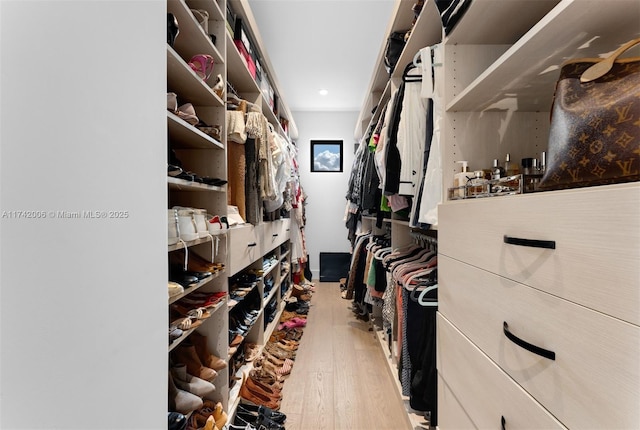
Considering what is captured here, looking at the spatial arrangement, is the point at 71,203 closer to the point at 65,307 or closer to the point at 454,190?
the point at 65,307

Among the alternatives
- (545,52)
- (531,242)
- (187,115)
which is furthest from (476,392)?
(187,115)

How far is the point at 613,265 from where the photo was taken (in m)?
0.39

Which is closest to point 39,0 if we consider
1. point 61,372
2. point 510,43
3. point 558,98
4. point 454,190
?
point 61,372

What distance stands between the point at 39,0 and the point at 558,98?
103 cm

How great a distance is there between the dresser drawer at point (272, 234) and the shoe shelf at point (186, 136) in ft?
2.73

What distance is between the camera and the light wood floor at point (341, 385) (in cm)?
149

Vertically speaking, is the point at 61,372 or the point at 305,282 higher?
the point at 61,372

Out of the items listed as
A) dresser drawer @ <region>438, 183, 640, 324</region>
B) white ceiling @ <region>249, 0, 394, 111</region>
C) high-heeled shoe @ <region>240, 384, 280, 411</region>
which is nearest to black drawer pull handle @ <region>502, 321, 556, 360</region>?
dresser drawer @ <region>438, 183, 640, 324</region>

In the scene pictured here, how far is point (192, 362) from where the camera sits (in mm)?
1183

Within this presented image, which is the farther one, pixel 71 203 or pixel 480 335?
pixel 480 335

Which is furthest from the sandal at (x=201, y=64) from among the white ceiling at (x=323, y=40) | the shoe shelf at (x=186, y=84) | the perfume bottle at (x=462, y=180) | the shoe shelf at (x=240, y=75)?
the white ceiling at (x=323, y=40)

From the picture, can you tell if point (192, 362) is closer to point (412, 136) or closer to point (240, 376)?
point (240, 376)

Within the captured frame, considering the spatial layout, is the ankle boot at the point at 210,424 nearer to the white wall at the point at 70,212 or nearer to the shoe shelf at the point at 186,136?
the white wall at the point at 70,212

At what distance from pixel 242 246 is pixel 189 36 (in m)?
0.97
